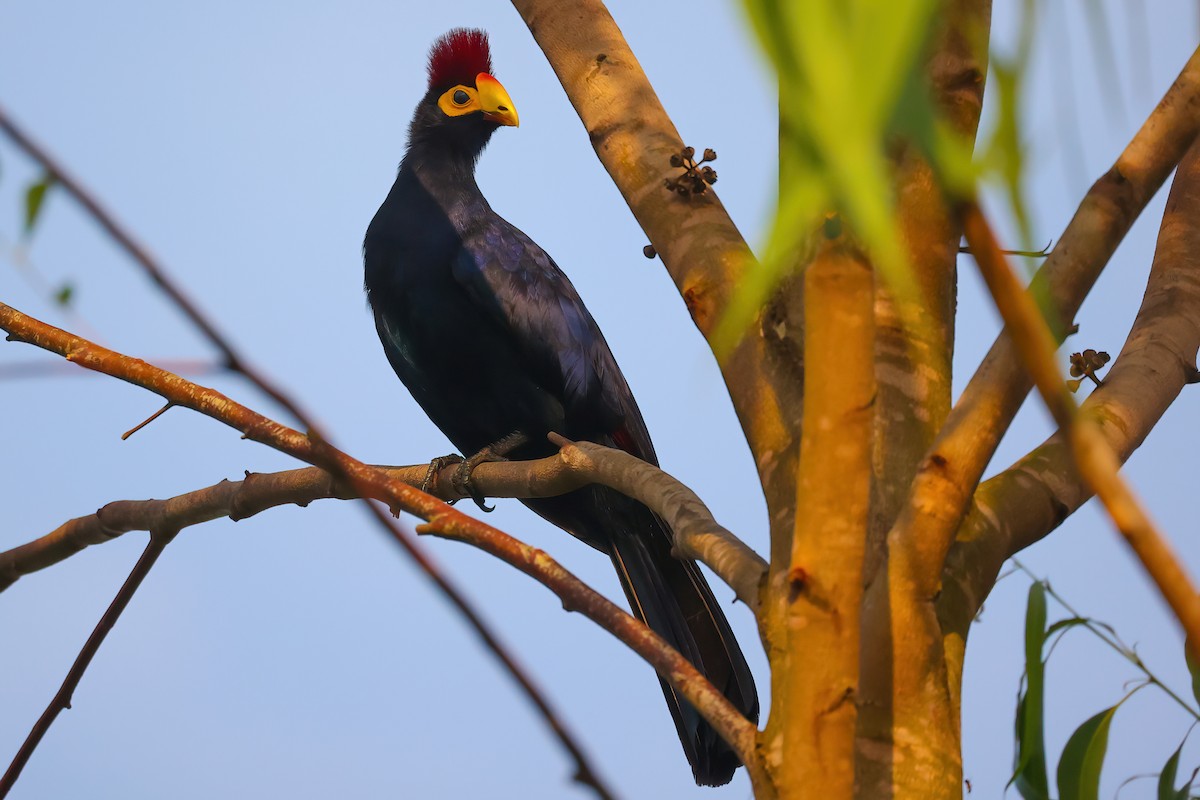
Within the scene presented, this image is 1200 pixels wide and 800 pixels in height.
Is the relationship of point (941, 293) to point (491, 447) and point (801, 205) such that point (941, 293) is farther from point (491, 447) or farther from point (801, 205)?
point (491, 447)

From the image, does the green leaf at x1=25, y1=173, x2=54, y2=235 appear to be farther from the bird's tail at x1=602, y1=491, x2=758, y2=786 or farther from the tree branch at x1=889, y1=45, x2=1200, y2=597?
the bird's tail at x1=602, y1=491, x2=758, y2=786

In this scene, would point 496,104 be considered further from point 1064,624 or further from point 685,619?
point 1064,624

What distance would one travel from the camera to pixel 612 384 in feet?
8.25

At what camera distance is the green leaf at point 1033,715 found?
1336mm

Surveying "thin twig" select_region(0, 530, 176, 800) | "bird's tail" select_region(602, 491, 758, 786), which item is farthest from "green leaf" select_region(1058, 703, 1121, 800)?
"thin twig" select_region(0, 530, 176, 800)

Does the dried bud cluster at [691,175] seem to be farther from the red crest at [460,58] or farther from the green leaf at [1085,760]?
the red crest at [460,58]

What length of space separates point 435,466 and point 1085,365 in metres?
1.30

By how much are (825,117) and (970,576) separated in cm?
81

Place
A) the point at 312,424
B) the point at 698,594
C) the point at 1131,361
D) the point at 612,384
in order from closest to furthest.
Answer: the point at 312,424, the point at 1131,361, the point at 698,594, the point at 612,384

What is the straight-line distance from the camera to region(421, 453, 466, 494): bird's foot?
2275mm

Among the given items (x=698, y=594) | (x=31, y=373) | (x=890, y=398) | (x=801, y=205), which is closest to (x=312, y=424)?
(x=801, y=205)

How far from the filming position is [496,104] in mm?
3076

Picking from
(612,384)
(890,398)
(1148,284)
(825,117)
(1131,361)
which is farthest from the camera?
(612,384)

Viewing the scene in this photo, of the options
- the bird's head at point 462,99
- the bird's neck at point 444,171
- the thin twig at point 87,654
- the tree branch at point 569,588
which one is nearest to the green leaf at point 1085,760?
the tree branch at point 569,588
